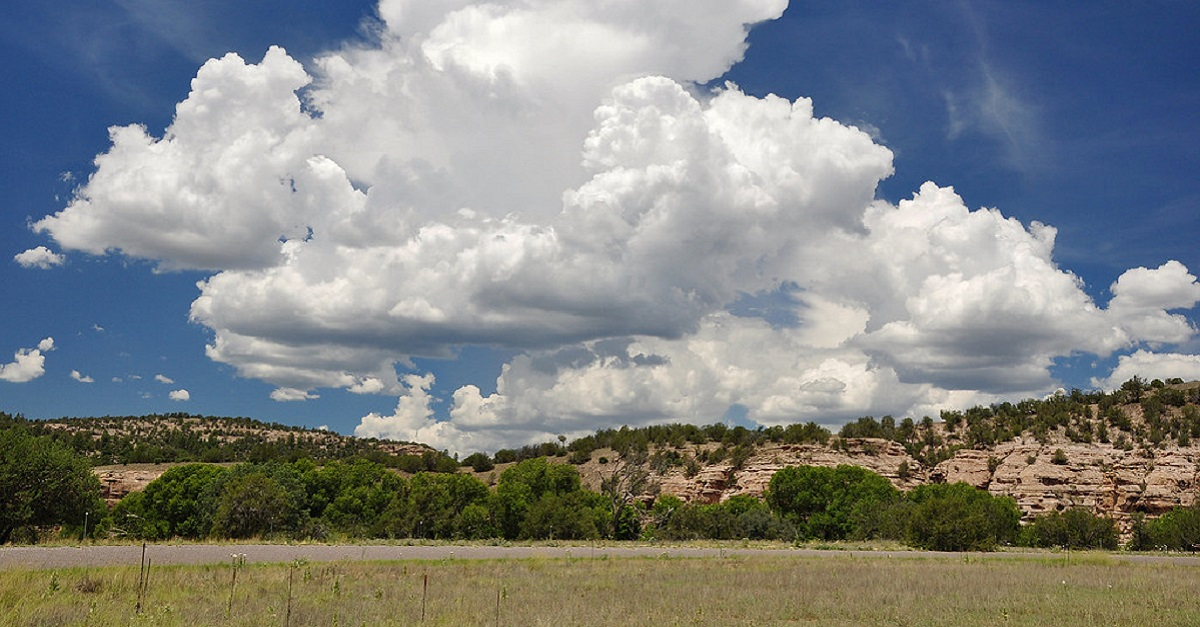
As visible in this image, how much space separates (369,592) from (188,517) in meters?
64.9

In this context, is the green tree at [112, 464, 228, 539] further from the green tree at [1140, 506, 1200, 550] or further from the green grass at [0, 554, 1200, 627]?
the green tree at [1140, 506, 1200, 550]

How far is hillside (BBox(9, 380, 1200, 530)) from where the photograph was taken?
81.0 m

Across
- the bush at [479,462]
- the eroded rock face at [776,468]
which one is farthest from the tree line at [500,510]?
the bush at [479,462]

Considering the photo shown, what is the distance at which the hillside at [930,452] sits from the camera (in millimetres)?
81000

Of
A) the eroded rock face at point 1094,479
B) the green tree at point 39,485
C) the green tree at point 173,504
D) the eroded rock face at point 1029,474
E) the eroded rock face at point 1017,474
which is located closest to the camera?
the green tree at point 39,485

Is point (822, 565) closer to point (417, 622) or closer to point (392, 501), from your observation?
point (417, 622)

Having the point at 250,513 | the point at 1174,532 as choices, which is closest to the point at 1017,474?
the point at 1174,532

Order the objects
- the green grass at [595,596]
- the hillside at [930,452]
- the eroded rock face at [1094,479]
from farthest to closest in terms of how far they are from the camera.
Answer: the hillside at [930,452], the eroded rock face at [1094,479], the green grass at [595,596]

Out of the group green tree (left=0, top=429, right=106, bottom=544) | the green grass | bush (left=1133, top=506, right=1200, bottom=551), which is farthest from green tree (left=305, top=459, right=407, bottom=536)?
bush (left=1133, top=506, right=1200, bottom=551)

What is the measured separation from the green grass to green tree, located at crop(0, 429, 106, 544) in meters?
33.9

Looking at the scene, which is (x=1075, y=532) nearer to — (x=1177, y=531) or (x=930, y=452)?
(x=1177, y=531)

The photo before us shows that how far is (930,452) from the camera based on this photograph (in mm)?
113250

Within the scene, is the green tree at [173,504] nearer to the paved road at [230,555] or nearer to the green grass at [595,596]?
the paved road at [230,555]

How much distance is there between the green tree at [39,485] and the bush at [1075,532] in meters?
73.6
